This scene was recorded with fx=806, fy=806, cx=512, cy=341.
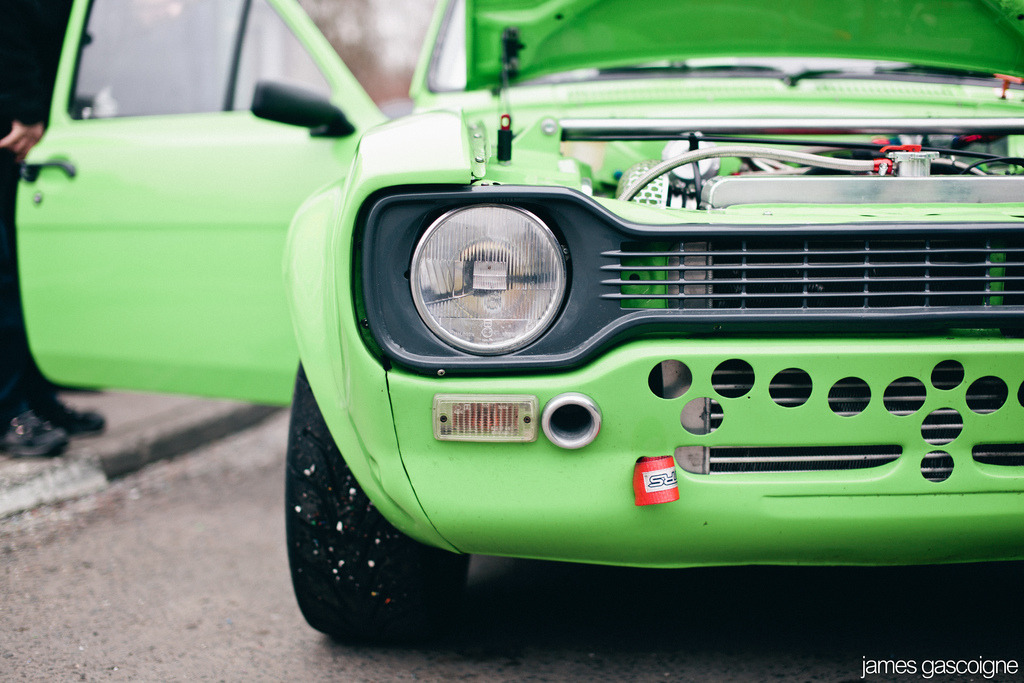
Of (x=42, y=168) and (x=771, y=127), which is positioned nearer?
(x=771, y=127)

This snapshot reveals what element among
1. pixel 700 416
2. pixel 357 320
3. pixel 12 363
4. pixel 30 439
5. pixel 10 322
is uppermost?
pixel 357 320

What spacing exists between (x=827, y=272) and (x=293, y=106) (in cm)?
148

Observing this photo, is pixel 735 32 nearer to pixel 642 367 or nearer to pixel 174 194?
pixel 642 367

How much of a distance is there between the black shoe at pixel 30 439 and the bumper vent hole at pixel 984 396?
3030mm

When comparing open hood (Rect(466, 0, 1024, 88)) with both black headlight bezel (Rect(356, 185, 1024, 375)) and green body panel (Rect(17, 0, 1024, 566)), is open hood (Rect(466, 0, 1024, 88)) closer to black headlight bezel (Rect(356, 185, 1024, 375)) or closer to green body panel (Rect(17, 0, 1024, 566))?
green body panel (Rect(17, 0, 1024, 566))

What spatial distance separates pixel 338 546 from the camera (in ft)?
5.42

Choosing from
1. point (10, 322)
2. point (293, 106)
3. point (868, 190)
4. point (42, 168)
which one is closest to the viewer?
point (868, 190)

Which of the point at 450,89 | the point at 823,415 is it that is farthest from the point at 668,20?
the point at 823,415

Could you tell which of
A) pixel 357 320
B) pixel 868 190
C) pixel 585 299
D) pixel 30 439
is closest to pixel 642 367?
pixel 585 299

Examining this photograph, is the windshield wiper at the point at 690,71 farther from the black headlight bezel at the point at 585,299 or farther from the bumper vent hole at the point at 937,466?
the bumper vent hole at the point at 937,466

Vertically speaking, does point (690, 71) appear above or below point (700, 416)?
above

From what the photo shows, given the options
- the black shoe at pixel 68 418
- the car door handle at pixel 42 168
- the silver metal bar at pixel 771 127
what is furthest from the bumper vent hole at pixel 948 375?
the black shoe at pixel 68 418

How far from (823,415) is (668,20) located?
1.29 m

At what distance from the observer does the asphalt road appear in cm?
170
